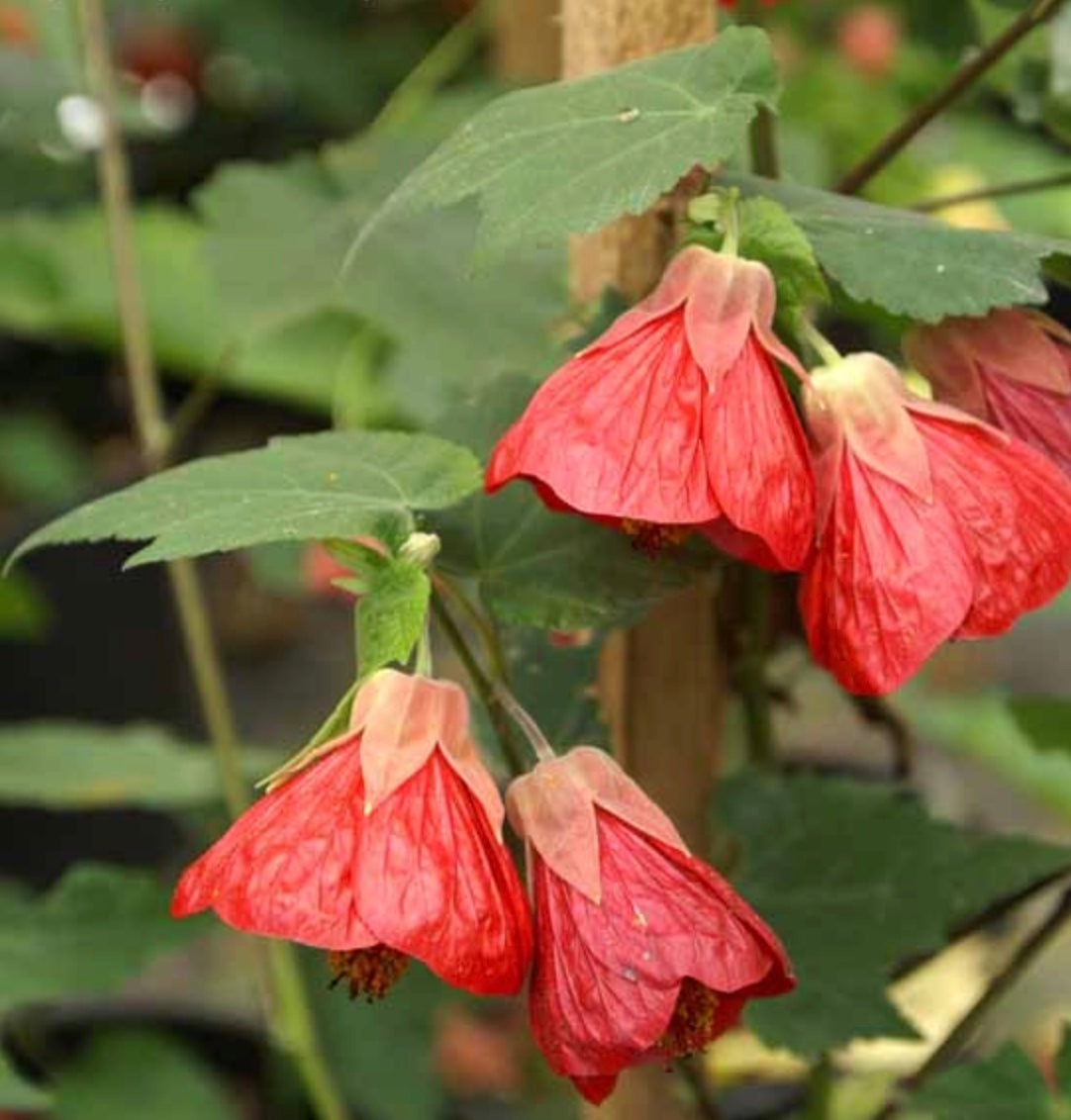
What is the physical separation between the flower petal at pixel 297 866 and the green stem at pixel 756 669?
27cm

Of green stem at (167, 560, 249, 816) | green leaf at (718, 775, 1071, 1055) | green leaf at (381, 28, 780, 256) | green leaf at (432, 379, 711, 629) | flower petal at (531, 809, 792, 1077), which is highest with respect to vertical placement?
green leaf at (381, 28, 780, 256)

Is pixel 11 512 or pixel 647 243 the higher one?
pixel 647 243

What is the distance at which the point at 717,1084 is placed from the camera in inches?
41.6

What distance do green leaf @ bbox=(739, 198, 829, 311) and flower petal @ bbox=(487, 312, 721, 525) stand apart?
0.03m

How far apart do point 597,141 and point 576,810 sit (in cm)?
15

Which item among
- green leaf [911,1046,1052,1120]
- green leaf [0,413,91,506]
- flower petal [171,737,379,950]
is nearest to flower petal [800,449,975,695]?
flower petal [171,737,379,950]

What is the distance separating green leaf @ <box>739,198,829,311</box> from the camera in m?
0.52

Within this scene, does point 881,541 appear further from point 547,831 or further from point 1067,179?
point 1067,179

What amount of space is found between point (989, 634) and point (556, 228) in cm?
12

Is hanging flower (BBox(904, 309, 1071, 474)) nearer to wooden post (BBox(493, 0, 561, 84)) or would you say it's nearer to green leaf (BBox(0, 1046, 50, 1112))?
green leaf (BBox(0, 1046, 50, 1112))

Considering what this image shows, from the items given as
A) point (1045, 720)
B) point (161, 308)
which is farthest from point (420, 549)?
point (161, 308)

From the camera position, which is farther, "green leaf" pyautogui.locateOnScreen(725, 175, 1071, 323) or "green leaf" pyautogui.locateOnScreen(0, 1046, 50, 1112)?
"green leaf" pyautogui.locateOnScreen(0, 1046, 50, 1112)

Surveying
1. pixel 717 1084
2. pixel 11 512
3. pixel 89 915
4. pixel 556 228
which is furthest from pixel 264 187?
pixel 11 512

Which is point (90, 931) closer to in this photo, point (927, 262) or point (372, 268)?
point (372, 268)
